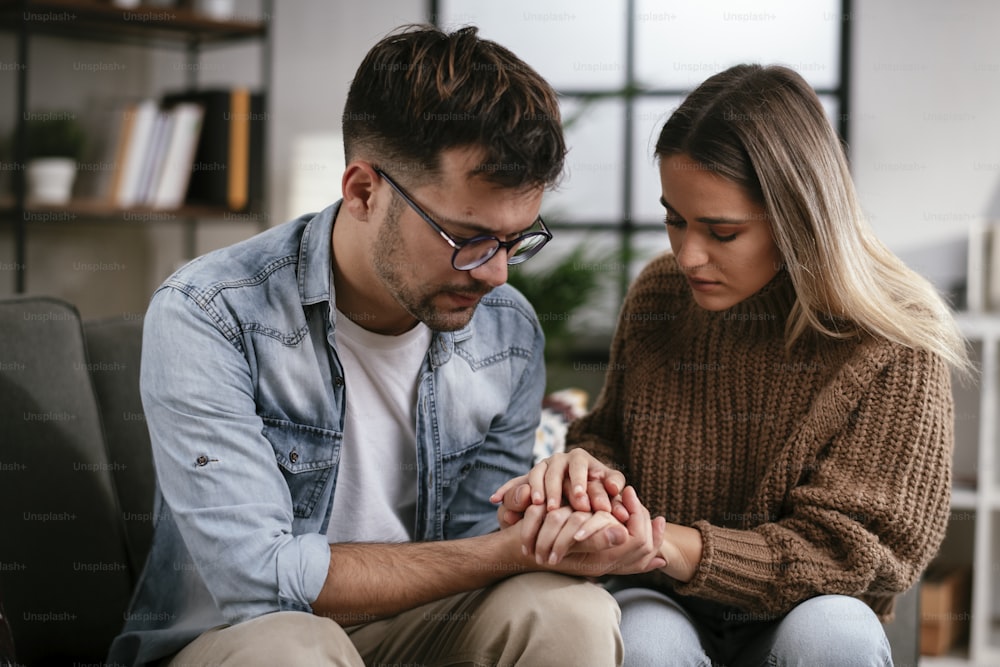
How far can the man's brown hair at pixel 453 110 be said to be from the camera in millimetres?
1312

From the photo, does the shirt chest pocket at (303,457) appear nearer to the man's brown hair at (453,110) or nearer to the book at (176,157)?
the man's brown hair at (453,110)

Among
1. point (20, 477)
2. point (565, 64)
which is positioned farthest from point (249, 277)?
point (565, 64)

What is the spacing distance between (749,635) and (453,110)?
81 cm

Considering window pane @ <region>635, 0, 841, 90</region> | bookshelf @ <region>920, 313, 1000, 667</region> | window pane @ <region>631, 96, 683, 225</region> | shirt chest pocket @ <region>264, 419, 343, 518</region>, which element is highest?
window pane @ <region>635, 0, 841, 90</region>

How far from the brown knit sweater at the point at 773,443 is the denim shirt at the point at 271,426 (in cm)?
18

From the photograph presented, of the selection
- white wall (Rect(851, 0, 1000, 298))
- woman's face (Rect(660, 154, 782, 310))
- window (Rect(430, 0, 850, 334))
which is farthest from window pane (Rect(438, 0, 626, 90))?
woman's face (Rect(660, 154, 782, 310))

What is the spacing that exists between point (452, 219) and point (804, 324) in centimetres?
52

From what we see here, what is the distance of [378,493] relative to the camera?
145cm

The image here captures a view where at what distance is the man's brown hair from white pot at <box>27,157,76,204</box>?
1.90 meters

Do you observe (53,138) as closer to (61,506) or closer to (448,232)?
(61,506)

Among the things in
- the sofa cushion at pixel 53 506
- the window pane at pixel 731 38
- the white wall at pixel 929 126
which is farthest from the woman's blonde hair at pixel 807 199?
the window pane at pixel 731 38

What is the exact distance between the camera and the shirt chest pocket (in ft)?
4.48

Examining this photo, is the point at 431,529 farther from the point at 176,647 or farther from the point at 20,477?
the point at 20,477

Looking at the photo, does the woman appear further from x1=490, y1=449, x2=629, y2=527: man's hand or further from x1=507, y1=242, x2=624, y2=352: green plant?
x1=507, y1=242, x2=624, y2=352: green plant
